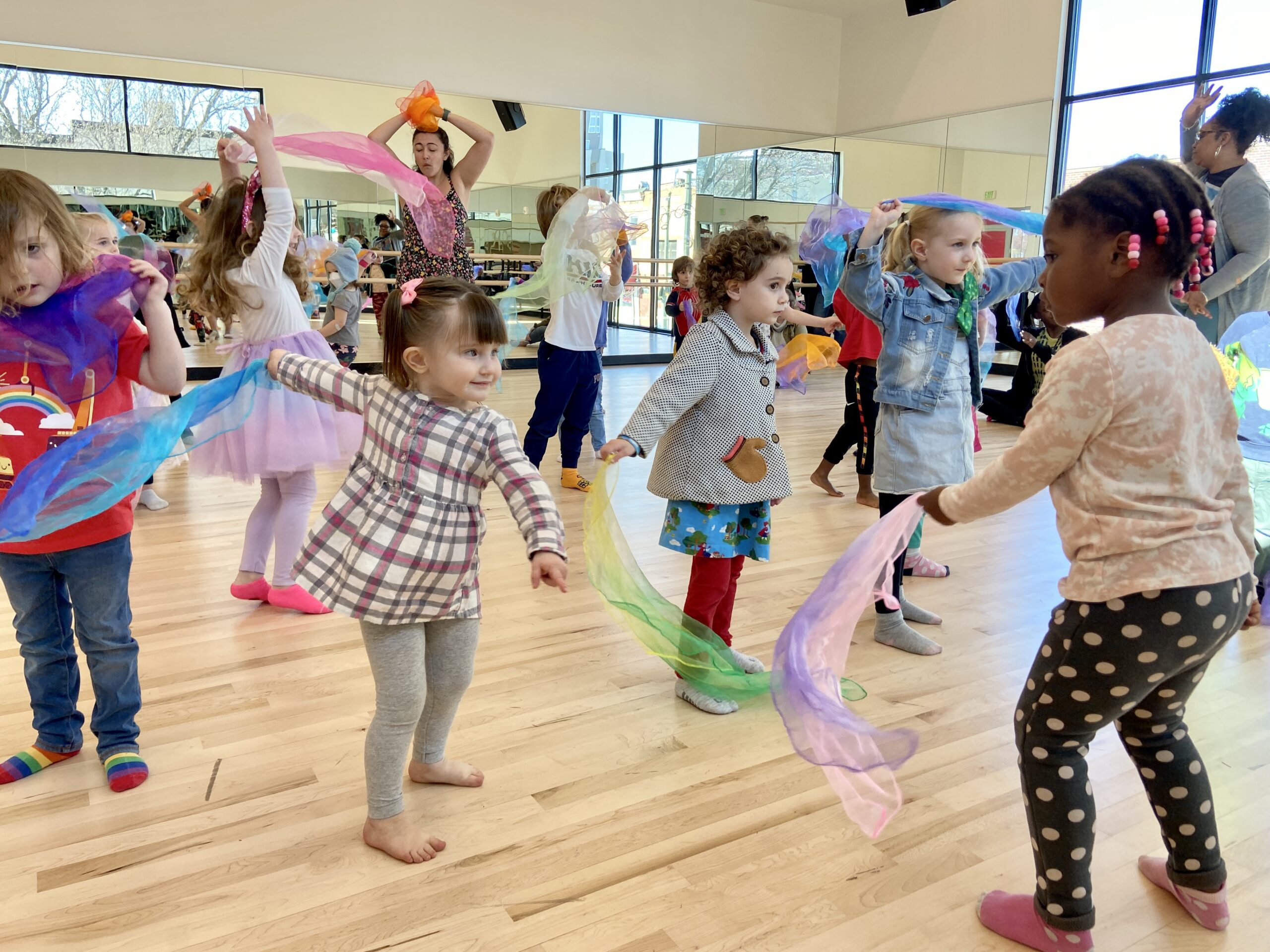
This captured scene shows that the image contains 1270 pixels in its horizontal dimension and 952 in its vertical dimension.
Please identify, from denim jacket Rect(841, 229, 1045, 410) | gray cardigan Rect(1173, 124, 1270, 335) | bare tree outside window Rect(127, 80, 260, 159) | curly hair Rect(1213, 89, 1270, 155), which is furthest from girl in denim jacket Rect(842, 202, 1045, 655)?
bare tree outside window Rect(127, 80, 260, 159)

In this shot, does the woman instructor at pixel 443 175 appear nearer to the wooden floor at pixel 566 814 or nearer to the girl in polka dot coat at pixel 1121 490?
the wooden floor at pixel 566 814

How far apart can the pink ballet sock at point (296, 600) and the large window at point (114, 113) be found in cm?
476

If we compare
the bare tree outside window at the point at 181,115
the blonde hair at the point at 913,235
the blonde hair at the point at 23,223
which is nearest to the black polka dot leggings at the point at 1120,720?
the blonde hair at the point at 913,235

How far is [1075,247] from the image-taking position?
1273mm

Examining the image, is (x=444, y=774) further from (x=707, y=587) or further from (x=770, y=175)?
(x=770, y=175)

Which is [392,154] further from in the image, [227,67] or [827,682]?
[227,67]

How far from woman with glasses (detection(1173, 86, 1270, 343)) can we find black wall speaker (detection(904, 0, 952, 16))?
542cm

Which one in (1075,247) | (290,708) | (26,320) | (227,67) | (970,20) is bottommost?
(290,708)

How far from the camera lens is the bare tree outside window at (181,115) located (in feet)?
21.5

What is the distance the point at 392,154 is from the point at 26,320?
4.48ft

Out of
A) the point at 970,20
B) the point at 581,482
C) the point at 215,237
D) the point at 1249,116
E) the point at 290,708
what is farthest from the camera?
the point at 970,20

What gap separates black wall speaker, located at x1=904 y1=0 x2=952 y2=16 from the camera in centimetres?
775

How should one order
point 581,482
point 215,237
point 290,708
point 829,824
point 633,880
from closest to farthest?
point 633,880 → point 829,824 → point 290,708 → point 215,237 → point 581,482

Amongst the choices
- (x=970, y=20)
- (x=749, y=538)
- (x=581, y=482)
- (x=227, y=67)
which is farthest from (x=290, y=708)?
(x=970, y=20)
